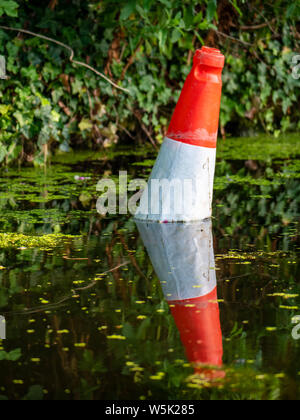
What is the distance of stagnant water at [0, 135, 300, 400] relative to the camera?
2.45 metres

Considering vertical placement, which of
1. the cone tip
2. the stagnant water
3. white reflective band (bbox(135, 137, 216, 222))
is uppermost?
the cone tip

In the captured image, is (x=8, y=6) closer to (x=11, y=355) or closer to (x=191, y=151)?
(x=191, y=151)

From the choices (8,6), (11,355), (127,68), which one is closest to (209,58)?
(8,6)

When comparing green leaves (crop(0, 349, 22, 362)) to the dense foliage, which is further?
the dense foliage

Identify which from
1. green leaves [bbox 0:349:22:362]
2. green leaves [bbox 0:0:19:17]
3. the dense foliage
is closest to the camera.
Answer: green leaves [bbox 0:349:22:362]

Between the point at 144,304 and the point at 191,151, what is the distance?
1.81 m

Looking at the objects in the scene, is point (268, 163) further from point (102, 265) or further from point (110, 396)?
point (110, 396)

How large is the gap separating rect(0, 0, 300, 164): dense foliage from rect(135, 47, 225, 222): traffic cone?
1232mm

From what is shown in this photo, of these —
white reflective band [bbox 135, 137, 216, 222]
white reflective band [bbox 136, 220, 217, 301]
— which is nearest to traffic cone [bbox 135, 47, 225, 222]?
white reflective band [bbox 135, 137, 216, 222]

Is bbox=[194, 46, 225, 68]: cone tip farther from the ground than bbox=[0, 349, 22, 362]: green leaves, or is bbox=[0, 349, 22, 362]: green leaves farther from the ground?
bbox=[194, 46, 225, 68]: cone tip

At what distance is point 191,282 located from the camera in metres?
3.61

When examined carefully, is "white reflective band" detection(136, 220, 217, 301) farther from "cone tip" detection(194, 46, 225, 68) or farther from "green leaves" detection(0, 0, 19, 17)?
"green leaves" detection(0, 0, 19, 17)

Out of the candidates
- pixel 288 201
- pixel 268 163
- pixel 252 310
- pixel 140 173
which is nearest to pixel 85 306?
pixel 252 310

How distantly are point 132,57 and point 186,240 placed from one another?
4867 millimetres
